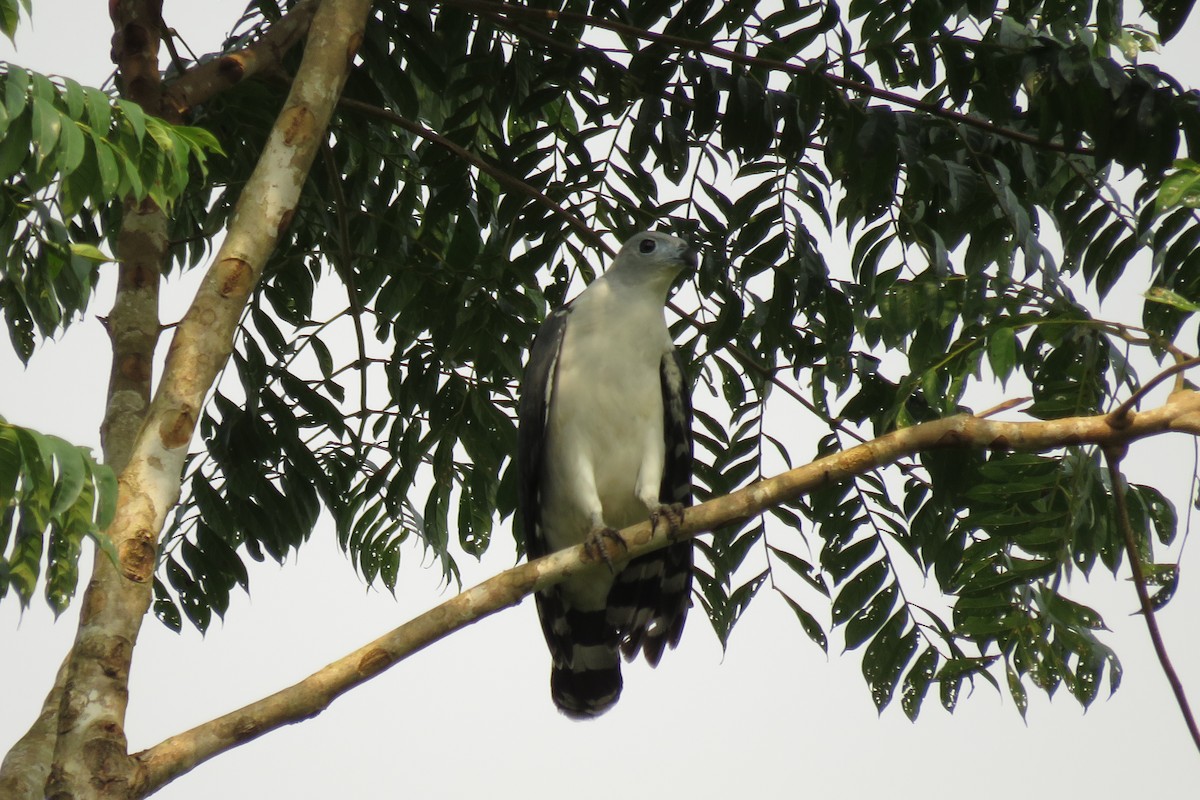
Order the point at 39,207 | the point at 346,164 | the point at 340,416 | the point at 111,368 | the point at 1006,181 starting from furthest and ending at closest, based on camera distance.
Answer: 1. the point at 346,164
2. the point at 340,416
3. the point at 1006,181
4. the point at 111,368
5. the point at 39,207

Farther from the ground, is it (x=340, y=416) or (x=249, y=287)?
(x=340, y=416)

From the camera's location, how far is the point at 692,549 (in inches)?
207

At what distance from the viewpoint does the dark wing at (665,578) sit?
5.28 meters

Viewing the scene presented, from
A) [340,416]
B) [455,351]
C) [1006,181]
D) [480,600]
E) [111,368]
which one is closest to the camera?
[480,600]

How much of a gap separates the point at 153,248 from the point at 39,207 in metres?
0.97

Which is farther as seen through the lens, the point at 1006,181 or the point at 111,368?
the point at 1006,181

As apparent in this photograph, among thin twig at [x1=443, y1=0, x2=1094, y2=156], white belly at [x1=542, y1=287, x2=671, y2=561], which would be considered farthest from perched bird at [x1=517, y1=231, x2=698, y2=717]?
thin twig at [x1=443, y1=0, x2=1094, y2=156]

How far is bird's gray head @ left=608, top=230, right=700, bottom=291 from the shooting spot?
17.6ft

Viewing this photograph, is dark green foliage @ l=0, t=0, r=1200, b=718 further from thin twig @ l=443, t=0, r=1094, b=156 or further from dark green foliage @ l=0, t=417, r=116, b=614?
dark green foliage @ l=0, t=417, r=116, b=614

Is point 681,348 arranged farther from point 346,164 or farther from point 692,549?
point 346,164

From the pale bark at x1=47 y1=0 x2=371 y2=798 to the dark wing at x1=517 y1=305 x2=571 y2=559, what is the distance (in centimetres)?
171

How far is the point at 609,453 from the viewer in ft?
17.9

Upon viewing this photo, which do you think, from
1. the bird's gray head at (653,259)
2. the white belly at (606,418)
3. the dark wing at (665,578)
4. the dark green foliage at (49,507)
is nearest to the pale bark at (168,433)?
the dark green foliage at (49,507)

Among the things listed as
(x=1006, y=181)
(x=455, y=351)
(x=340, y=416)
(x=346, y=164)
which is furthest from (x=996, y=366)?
(x=346, y=164)
